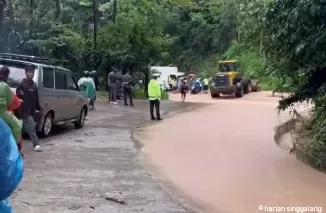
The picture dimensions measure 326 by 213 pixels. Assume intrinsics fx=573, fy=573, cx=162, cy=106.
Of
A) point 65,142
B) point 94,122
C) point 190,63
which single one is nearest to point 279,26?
point 65,142

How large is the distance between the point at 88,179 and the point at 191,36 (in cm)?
5358

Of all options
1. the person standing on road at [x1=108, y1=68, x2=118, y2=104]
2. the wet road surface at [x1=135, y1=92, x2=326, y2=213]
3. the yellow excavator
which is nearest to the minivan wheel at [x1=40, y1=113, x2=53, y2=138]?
the wet road surface at [x1=135, y1=92, x2=326, y2=213]

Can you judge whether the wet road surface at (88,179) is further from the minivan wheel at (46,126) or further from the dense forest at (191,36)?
the dense forest at (191,36)

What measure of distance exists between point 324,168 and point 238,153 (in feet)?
8.93

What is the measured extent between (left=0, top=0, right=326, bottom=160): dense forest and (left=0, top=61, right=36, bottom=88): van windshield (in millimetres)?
5164

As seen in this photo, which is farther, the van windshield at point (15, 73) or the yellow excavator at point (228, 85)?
the yellow excavator at point (228, 85)

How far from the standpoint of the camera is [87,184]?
27.2 ft

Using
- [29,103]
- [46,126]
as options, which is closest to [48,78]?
[46,126]

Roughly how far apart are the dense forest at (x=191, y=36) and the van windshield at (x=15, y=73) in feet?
16.9

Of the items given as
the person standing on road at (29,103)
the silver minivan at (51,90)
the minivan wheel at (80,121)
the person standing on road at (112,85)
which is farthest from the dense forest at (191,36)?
the minivan wheel at (80,121)

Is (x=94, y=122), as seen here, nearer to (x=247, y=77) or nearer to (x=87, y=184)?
(x=87, y=184)

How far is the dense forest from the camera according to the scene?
10102mm

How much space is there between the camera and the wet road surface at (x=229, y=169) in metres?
8.14

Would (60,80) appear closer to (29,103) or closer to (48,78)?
(48,78)
